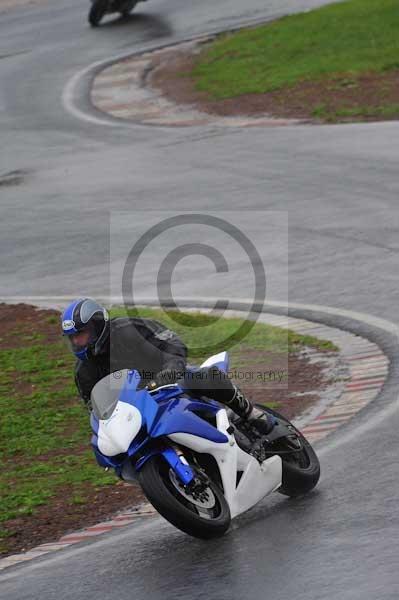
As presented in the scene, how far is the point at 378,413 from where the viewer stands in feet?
31.8

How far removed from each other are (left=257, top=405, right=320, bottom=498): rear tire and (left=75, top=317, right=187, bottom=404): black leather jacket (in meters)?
1.07

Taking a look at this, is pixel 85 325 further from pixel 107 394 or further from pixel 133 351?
pixel 107 394

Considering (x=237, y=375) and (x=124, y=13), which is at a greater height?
(x=237, y=375)

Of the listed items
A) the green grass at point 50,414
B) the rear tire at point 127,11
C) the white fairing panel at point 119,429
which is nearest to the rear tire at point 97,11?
the rear tire at point 127,11

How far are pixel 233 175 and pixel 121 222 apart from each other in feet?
7.71

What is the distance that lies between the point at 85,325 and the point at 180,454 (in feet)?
3.68

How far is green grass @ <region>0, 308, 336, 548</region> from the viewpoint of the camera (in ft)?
30.3

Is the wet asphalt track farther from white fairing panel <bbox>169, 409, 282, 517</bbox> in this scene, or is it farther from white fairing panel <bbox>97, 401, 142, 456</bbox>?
white fairing panel <bbox>97, 401, 142, 456</bbox>

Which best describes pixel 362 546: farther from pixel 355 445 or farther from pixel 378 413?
pixel 378 413

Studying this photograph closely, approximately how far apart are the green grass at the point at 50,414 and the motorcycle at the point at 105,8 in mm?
21911

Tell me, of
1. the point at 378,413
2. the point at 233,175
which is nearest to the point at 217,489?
the point at 378,413

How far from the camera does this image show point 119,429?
733 centimetres

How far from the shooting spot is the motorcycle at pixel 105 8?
33.8 meters

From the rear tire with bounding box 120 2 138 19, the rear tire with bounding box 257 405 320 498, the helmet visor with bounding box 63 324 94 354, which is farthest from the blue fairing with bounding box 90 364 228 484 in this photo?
the rear tire with bounding box 120 2 138 19
